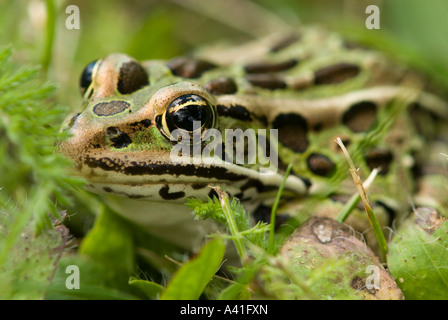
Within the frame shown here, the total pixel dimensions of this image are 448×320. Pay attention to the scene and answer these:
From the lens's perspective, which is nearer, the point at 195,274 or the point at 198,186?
the point at 195,274

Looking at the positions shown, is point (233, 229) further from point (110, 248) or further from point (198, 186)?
point (110, 248)

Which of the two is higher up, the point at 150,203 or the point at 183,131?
the point at 183,131

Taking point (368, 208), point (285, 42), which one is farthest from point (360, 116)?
point (368, 208)

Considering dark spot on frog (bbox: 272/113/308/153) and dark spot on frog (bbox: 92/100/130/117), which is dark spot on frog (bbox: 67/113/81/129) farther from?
dark spot on frog (bbox: 272/113/308/153)

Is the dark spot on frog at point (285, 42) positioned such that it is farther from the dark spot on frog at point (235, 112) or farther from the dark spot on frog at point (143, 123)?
the dark spot on frog at point (143, 123)

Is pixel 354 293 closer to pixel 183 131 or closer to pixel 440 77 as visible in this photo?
pixel 183 131

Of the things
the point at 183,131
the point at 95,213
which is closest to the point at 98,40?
the point at 95,213

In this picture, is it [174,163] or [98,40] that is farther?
[98,40]
